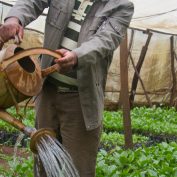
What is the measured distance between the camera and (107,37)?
301 cm

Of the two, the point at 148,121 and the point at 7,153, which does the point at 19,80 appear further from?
the point at 148,121

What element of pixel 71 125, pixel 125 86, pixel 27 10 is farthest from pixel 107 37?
pixel 125 86

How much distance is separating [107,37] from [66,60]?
416mm

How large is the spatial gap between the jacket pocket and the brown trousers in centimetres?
40

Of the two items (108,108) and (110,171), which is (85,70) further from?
(108,108)

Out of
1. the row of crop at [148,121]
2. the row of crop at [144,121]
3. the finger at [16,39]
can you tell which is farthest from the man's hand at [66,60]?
the row of crop at [148,121]

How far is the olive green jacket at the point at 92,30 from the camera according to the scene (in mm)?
3059

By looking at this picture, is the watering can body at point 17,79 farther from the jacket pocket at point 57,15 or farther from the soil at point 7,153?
the soil at point 7,153

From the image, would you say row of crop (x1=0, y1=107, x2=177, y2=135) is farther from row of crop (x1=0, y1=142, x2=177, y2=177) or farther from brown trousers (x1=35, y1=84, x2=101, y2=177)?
brown trousers (x1=35, y1=84, x2=101, y2=177)

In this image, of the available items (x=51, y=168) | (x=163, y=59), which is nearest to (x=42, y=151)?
(x=51, y=168)

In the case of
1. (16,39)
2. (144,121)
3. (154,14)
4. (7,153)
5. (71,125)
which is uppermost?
(16,39)

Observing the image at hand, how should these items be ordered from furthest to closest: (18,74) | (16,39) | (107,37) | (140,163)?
1. (140,163)
2. (107,37)
3. (16,39)
4. (18,74)

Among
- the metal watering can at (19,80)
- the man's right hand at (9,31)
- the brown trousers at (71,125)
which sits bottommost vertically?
the brown trousers at (71,125)

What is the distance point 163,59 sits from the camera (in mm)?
13586
